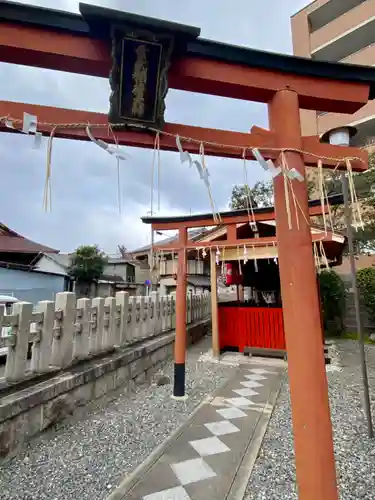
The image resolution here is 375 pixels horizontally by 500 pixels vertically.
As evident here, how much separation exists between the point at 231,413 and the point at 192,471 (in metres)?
1.52

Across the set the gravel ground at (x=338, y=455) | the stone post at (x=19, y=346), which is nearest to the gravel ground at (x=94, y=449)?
the stone post at (x=19, y=346)

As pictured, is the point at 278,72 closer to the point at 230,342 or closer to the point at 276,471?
the point at 276,471

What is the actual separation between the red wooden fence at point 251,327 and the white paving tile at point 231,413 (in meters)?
3.52

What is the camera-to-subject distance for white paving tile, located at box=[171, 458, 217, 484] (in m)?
2.59

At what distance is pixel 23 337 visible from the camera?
3.36 metres

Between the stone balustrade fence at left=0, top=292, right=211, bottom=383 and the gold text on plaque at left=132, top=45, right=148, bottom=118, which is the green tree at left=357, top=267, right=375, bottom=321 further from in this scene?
the gold text on plaque at left=132, top=45, right=148, bottom=118

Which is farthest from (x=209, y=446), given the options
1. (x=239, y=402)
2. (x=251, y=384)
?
(x=251, y=384)

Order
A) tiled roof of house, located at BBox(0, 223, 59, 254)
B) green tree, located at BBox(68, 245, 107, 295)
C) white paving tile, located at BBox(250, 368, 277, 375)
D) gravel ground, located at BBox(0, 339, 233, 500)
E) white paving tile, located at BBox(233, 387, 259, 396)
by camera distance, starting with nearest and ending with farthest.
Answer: gravel ground, located at BBox(0, 339, 233, 500) < white paving tile, located at BBox(233, 387, 259, 396) < white paving tile, located at BBox(250, 368, 277, 375) < tiled roof of house, located at BBox(0, 223, 59, 254) < green tree, located at BBox(68, 245, 107, 295)

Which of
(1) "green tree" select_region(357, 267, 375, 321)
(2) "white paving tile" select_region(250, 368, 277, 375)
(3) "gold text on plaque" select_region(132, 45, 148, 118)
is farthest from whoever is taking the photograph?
(1) "green tree" select_region(357, 267, 375, 321)

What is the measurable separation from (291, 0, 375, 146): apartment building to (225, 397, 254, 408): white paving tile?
1440 cm

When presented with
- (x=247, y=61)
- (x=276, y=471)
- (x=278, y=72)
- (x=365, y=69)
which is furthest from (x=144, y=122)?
(x=276, y=471)

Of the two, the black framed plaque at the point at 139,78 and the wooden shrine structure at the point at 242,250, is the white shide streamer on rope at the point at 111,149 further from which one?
the wooden shrine structure at the point at 242,250

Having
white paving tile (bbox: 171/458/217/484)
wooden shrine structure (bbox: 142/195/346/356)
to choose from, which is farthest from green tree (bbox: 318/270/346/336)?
white paving tile (bbox: 171/458/217/484)

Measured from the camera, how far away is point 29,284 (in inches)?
585
